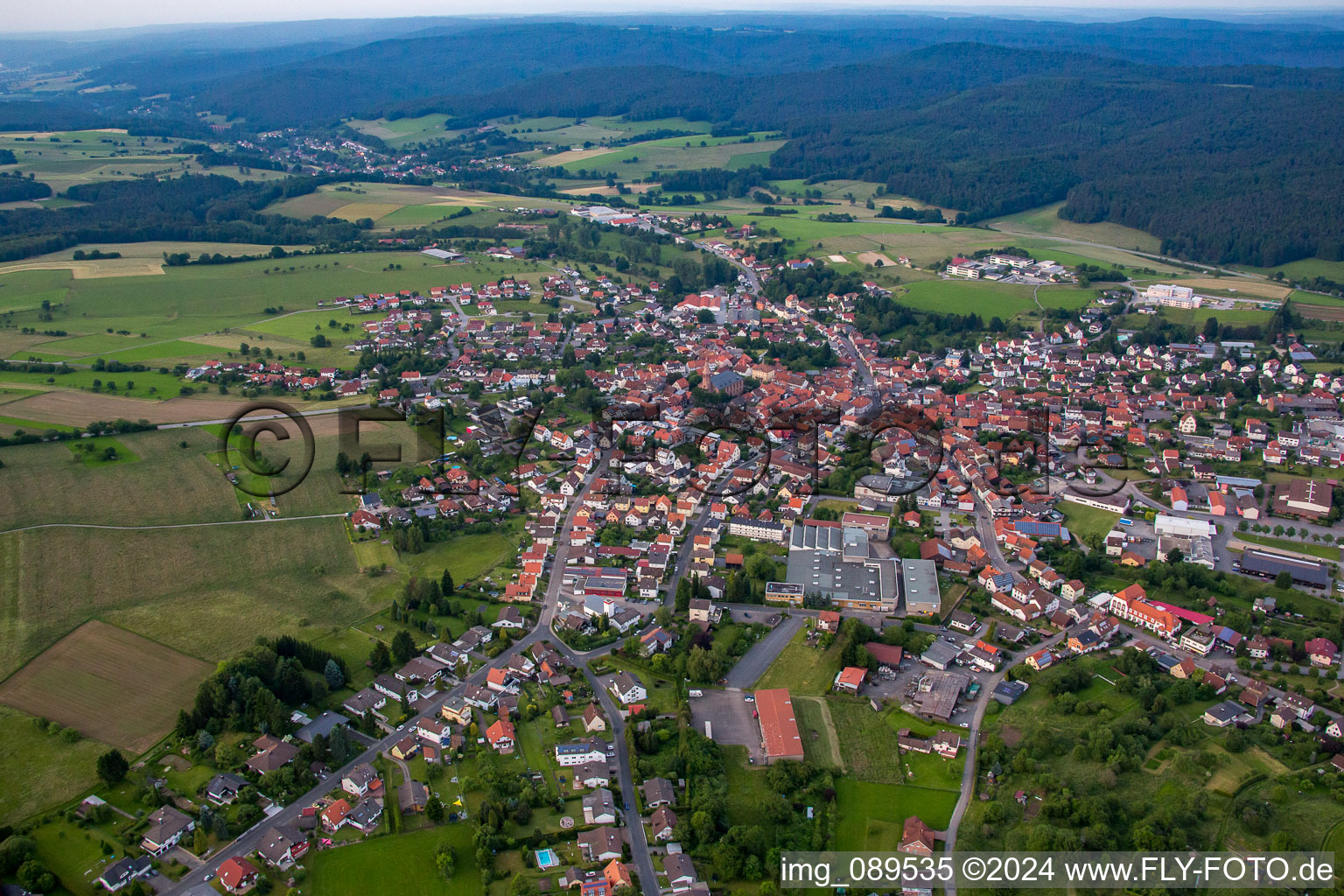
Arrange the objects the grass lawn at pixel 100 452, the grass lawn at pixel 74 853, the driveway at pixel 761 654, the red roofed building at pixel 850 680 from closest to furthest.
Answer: the grass lawn at pixel 74 853, the red roofed building at pixel 850 680, the driveway at pixel 761 654, the grass lawn at pixel 100 452

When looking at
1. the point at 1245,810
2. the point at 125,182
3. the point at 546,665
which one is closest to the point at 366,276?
the point at 125,182

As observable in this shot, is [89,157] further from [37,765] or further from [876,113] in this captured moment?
[37,765]

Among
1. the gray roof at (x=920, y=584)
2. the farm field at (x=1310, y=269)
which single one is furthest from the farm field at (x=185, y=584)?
the farm field at (x=1310, y=269)

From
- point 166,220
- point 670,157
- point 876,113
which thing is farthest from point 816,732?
point 876,113

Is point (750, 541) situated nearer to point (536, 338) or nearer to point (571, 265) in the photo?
point (536, 338)

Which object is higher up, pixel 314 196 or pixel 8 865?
pixel 314 196

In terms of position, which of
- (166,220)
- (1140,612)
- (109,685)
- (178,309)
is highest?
(166,220)

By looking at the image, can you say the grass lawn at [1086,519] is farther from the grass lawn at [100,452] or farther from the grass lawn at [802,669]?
the grass lawn at [100,452]
